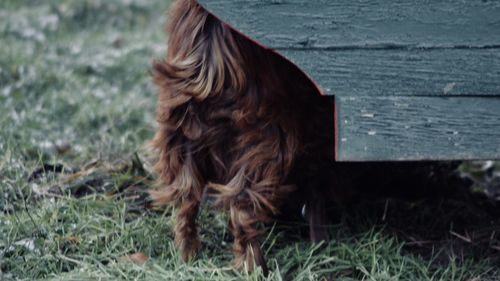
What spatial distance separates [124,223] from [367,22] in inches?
45.1

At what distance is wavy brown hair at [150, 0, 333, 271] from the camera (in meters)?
2.64

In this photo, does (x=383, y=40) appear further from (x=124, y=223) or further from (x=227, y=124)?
(x=124, y=223)

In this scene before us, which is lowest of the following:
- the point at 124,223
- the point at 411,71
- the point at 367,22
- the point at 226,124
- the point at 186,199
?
the point at 124,223

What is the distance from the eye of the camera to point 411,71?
2578 millimetres

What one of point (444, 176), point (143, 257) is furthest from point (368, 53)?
point (444, 176)

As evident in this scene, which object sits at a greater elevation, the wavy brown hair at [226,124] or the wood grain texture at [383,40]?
the wood grain texture at [383,40]

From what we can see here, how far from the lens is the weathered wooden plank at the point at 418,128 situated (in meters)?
2.59

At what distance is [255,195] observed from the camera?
2.69 metres

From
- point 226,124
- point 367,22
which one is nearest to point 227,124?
point 226,124

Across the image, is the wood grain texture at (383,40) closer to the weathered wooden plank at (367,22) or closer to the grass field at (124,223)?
the weathered wooden plank at (367,22)

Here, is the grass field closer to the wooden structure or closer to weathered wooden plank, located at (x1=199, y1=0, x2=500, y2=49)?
the wooden structure

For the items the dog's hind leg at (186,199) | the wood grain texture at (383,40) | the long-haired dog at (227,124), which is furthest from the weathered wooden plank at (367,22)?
the dog's hind leg at (186,199)

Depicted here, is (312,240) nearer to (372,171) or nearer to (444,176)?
(372,171)

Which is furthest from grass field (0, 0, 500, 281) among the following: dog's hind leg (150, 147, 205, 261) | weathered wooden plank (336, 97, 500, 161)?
weathered wooden plank (336, 97, 500, 161)
